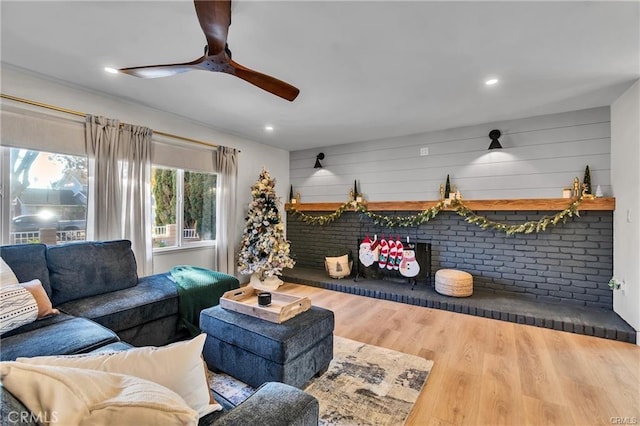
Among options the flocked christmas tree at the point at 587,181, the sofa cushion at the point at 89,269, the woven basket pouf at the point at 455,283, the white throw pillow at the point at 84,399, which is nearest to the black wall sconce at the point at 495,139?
the flocked christmas tree at the point at 587,181

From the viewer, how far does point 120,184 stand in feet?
10.2

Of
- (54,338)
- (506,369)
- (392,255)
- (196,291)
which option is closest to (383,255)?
(392,255)

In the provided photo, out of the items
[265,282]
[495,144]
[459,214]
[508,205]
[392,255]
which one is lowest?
[265,282]

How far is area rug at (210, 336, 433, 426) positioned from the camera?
5.67ft

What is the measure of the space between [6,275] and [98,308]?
0.59 metres

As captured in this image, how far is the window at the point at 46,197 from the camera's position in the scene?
102 inches

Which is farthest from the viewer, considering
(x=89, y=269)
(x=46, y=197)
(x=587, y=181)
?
(x=587, y=181)

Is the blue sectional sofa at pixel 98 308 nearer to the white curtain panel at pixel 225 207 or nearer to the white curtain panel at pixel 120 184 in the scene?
the white curtain panel at pixel 120 184

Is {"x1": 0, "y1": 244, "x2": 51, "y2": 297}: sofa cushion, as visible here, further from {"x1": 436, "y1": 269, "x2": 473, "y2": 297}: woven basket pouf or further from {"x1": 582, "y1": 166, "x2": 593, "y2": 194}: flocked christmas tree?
{"x1": 582, "y1": 166, "x2": 593, "y2": 194}: flocked christmas tree

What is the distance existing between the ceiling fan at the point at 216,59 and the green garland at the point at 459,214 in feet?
9.34

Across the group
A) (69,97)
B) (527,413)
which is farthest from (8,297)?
A: (527,413)

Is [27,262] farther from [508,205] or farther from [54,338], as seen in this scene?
[508,205]

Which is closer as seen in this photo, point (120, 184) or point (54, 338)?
point (54, 338)

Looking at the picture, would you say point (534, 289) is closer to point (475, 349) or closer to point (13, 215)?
point (475, 349)
